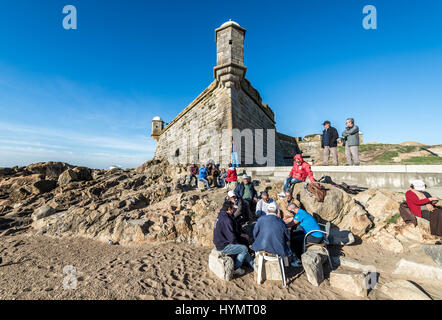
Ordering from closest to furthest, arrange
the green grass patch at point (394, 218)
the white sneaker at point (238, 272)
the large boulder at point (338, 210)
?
the white sneaker at point (238, 272) → the green grass patch at point (394, 218) → the large boulder at point (338, 210)

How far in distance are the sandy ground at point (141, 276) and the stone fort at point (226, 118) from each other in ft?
23.0

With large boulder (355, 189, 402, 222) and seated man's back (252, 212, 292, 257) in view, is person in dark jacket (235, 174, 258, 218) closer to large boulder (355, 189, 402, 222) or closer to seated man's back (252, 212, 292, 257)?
seated man's back (252, 212, 292, 257)

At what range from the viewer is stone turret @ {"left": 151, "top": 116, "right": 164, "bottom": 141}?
22.5 meters

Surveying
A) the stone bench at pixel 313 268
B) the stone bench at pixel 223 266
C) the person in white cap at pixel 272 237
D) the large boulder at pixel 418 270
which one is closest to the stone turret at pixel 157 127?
the stone bench at pixel 223 266

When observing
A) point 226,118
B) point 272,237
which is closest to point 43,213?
point 226,118

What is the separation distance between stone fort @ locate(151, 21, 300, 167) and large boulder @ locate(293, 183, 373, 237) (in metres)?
6.01

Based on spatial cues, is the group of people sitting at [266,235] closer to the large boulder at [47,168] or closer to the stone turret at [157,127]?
the stone turret at [157,127]

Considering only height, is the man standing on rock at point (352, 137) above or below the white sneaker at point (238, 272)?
above

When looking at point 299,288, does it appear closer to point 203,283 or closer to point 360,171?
point 203,283

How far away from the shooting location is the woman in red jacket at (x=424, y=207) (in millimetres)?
4164

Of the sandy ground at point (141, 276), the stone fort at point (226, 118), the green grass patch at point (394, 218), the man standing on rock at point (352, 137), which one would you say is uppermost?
the stone fort at point (226, 118)

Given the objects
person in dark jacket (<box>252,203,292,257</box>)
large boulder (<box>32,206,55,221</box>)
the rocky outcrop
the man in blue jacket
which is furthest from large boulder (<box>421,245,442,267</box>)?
large boulder (<box>32,206,55,221</box>)

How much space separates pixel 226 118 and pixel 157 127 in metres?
14.4

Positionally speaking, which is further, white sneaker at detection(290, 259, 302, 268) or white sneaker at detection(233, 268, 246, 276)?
white sneaker at detection(290, 259, 302, 268)
